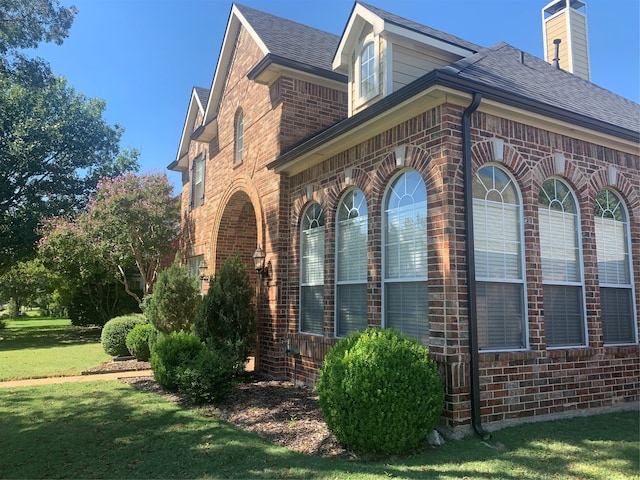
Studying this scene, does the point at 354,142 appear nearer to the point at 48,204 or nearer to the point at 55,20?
the point at 55,20

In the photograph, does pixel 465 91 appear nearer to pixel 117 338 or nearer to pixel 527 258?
pixel 527 258

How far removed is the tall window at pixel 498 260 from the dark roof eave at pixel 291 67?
5190mm

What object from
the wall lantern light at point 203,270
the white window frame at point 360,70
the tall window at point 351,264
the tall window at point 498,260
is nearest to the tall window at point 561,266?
the tall window at point 498,260

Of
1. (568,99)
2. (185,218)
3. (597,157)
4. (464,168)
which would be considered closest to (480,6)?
(568,99)

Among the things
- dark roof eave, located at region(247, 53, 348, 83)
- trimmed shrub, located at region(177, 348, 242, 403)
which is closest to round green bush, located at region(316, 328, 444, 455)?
trimmed shrub, located at region(177, 348, 242, 403)

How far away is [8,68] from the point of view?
9711 mm

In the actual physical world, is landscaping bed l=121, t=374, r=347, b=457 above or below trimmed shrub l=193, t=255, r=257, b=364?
below

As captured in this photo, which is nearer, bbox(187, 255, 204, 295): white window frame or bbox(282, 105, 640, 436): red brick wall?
bbox(282, 105, 640, 436): red brick wall

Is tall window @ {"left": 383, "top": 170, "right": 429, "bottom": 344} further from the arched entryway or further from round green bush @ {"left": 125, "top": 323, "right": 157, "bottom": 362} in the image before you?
round green bush @ {"left": 125, "top": 323, "right": 157, "bottom": 362}

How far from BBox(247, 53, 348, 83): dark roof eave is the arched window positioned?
7.05ft

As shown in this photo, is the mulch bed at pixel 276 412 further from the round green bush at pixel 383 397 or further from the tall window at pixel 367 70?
the tall window at pixel 367 70

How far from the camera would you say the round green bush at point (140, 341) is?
12461 millimetres

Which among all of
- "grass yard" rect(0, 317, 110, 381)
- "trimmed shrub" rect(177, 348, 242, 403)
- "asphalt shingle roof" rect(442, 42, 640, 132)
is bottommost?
"grass yard" rect(0, 317, 110, 381)

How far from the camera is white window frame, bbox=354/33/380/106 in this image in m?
8.29
